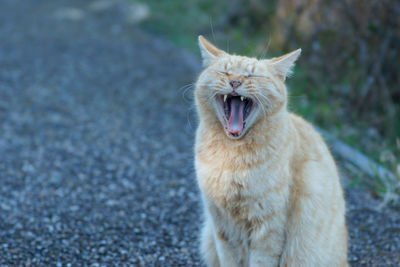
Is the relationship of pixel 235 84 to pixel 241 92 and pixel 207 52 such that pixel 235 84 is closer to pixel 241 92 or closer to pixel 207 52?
pixel 241 92

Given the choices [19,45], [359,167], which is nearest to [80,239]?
[359,167]

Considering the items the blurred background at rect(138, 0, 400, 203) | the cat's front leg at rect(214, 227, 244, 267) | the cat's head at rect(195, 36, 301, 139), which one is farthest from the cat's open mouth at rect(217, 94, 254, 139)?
the blurred background at rect(138, 0, 400, 203)

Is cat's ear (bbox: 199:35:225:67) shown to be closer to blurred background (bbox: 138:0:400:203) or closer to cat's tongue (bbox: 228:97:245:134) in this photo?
cat's tongue (bbox: 228:97:245:134)

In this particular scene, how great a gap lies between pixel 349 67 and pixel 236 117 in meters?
4.04

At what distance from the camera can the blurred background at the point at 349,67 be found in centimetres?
505

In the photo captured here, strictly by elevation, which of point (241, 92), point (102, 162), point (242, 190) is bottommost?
point (102, 162)

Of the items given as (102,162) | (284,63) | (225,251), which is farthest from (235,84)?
(102,162)

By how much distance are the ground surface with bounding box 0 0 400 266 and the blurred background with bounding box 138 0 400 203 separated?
51.5 inches

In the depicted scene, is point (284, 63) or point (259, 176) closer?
point (259, 176)

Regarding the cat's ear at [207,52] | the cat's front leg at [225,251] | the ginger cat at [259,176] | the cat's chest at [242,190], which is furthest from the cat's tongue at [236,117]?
the cat's front leg at [225,251]

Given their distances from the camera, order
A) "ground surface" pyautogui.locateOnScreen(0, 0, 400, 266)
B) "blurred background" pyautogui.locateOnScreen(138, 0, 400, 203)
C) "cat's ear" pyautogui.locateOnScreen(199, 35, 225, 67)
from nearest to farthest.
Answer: "cat's ear" pyautogui.locateOnScreen(199, 35, 225, 67) < "ground surface" pyautogui.locateOnScreen(0, 0, 400, 266) < "blurred background" pyautogui.locateOnScreen(138, 0, 400, 203)

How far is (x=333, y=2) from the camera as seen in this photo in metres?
5.64

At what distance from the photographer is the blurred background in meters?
5.05

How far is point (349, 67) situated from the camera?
600 centimetres
